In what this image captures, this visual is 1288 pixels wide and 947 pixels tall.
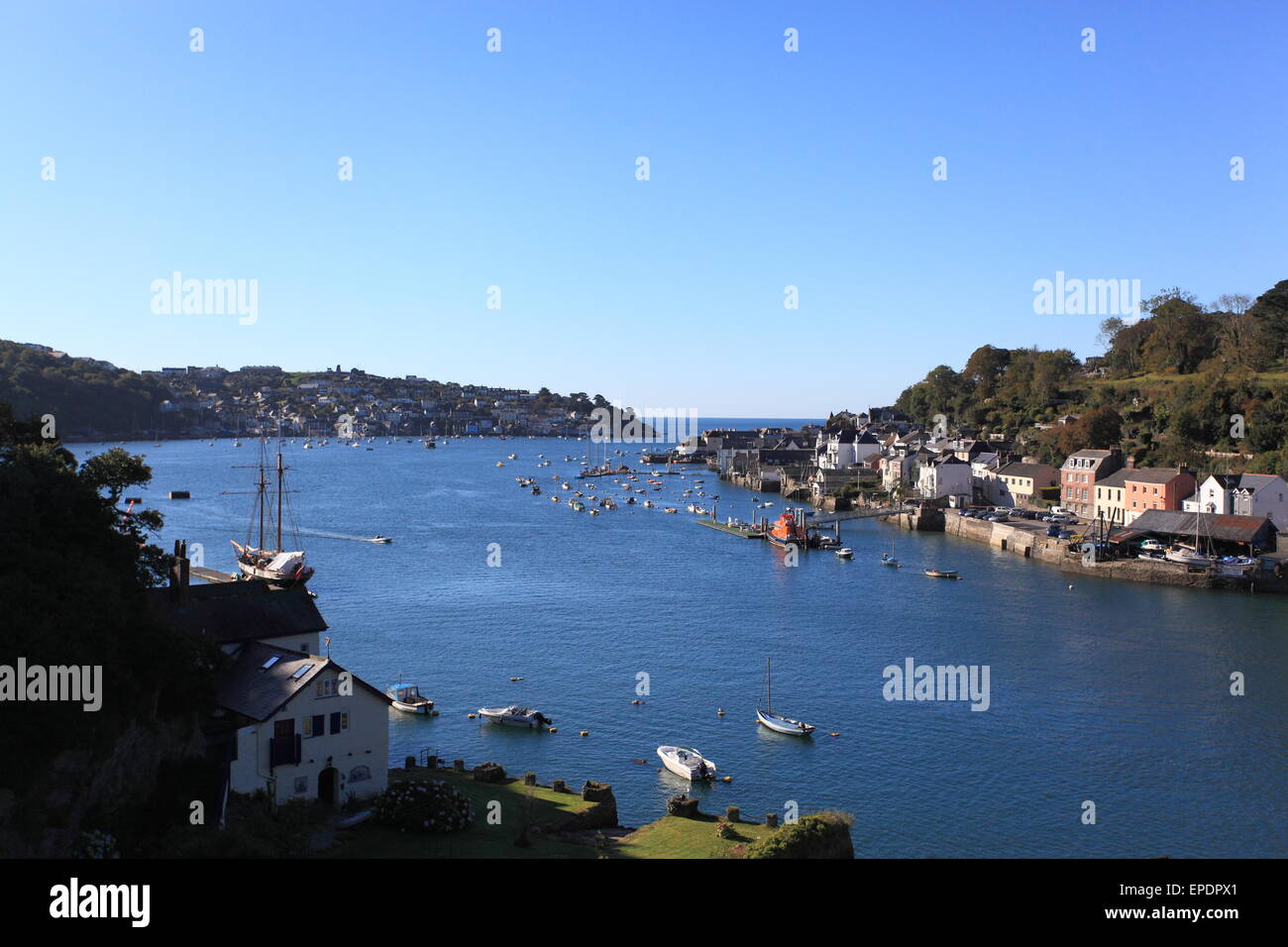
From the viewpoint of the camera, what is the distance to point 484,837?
18078 mm

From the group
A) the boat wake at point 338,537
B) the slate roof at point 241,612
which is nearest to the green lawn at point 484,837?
the slate roof at point 241,612

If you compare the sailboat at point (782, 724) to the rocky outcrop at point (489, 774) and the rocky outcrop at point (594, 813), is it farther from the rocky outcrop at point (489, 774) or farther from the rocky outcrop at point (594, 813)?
the rocky outcrop at point (489, 774)

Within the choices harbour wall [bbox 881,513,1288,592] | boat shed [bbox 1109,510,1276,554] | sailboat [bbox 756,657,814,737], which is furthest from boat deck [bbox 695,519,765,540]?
sailboat [bbox 756,657,814,737]

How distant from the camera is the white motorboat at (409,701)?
93.9ft

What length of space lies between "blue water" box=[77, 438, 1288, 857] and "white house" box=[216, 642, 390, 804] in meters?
5.15

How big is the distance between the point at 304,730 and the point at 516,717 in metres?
8.94

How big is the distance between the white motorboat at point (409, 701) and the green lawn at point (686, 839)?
34.2ft

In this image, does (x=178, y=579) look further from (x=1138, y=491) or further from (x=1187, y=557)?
(x=1138, y=491)

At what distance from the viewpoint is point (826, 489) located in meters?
92.4

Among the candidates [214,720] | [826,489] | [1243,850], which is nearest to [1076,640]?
[1243,850]
